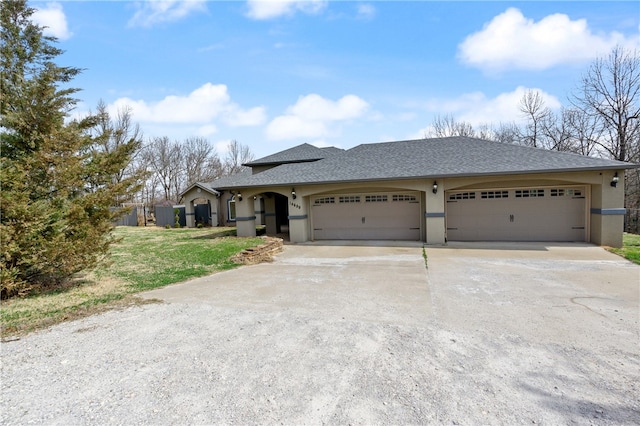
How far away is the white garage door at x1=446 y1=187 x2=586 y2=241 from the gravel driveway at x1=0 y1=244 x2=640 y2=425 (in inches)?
222

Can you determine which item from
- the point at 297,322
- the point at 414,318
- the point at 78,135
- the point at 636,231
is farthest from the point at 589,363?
the point at 636,231

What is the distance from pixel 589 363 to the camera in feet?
10.7

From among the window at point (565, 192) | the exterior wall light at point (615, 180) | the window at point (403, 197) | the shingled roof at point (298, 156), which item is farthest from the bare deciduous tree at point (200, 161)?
the exterior wall light at point (615, 180)

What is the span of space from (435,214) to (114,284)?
9.91m

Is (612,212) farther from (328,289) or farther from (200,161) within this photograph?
(200,161)

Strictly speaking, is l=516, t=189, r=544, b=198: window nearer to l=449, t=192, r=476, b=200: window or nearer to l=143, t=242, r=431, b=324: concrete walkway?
l=449, t=192, r=476, b=200: window

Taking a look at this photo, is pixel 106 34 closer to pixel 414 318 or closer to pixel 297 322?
pixel 297 322

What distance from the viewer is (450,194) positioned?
12617mm

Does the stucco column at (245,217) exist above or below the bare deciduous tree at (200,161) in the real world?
below

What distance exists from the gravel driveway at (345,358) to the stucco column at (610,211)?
16.6 ft

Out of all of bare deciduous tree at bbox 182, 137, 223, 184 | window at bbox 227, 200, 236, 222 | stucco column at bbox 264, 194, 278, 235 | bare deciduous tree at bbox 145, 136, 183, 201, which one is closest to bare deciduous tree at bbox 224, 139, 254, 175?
bare deciduous tree at bbox 182, 137, 223, 184

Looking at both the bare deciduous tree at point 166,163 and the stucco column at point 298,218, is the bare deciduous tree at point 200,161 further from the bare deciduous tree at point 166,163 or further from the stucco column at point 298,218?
the stucco column at point 298,218

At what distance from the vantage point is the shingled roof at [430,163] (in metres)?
10.6

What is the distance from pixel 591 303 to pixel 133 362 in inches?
255
